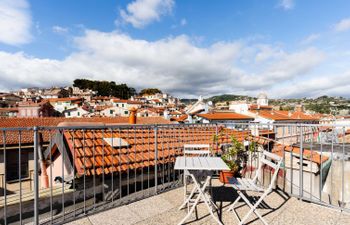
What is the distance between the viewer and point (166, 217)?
2729 mm

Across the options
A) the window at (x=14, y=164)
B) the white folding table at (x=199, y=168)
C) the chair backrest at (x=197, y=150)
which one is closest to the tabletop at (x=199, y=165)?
the white folding table at (x=199, y=168)

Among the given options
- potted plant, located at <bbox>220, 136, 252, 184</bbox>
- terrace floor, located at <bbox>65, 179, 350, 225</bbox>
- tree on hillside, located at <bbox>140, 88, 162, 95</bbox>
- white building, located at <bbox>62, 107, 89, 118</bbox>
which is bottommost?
terrace floor, located at <bbox>65, 179, 350, 225</bbox>

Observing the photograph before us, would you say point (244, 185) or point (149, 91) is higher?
point (149, 91)

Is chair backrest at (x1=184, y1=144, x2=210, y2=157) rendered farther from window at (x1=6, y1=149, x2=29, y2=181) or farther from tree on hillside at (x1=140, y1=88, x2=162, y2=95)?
tree on hillside at (x1=140, y1=88, x2=162, y2=95)

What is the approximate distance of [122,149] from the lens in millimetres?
3881

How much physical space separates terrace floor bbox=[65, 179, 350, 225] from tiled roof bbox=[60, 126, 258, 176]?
652 millimetres

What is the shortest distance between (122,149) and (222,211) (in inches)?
82.8

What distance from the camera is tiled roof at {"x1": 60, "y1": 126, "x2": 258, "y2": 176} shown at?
318cm

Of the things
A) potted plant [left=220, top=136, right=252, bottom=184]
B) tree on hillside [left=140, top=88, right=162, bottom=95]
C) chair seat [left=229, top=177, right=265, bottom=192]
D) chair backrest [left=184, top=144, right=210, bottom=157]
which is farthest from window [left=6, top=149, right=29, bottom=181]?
tree on hillside [left=140, top=88, right=162, bottom=95]

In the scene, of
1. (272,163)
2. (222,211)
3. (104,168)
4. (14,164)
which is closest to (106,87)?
(14,164)

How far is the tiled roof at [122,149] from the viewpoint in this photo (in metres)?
3.18

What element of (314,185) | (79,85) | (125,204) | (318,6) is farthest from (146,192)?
(79,85)

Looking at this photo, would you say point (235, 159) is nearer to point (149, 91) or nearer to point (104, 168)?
point (104, 168)

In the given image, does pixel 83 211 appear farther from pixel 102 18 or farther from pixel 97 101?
pixel 97 101
